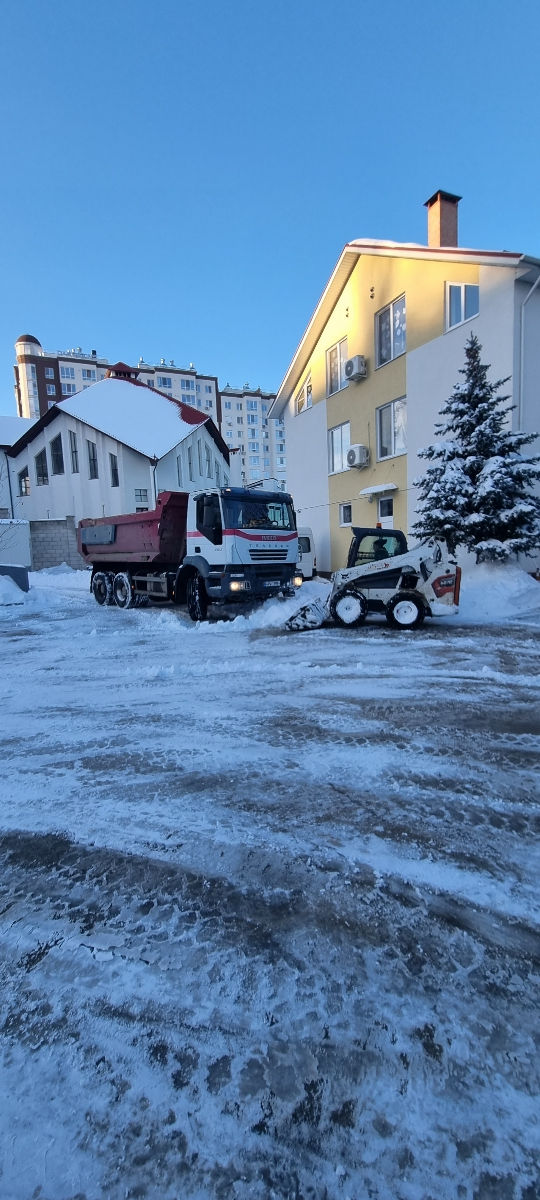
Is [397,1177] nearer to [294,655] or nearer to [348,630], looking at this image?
[294,655]

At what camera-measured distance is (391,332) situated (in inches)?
717

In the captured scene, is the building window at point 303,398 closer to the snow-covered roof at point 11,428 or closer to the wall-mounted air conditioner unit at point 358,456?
the wall-mounted air conditioner unit at point 358,456

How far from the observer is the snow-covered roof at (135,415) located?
32375 mm

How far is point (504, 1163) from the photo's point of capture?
129cm

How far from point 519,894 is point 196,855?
148 cm

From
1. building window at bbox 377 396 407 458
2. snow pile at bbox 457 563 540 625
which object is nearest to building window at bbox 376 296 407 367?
building window at bbox 377 396 407 458

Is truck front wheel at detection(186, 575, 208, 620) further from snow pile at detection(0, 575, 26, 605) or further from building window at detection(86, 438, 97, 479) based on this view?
building window at detection(86, 438, 97, 479)

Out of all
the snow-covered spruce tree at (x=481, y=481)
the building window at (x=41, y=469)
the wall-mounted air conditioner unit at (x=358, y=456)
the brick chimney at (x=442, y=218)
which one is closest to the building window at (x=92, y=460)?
the building window at (x=41, y=469)

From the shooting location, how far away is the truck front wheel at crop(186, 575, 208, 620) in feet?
37.7

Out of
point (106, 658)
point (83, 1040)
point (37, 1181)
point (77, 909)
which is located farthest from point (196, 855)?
point (106, 658)

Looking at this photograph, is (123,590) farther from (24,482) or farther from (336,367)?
(24,482)

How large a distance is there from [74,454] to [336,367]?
69.4ft

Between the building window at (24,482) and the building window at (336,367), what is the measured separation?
27.0 meters

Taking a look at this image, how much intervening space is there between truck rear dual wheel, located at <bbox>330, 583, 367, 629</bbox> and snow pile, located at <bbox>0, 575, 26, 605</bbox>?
10.1 m
